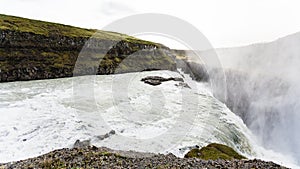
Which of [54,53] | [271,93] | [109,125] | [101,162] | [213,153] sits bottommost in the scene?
[109,125]

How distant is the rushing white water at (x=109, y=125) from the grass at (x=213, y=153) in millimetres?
930

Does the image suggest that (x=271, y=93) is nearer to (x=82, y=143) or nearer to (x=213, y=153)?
(x=213, y=153)

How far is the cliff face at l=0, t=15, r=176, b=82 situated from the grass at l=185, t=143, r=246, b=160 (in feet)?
135

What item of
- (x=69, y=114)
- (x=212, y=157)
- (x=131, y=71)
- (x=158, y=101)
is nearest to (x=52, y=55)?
(x=131, y=71)

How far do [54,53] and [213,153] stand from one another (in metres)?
51.2

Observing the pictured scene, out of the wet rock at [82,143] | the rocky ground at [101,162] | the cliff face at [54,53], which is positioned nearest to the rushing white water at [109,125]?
the wet rock at [82,143]

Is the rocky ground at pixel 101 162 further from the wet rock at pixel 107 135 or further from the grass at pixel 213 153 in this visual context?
the wet rock at pixel 107 135

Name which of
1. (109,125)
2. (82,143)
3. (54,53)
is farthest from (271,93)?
(54,53)

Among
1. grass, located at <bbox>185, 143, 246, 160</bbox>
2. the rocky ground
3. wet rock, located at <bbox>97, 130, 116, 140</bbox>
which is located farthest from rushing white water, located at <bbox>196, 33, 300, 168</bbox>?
wet rock, located at <bbox>97, 130, 116, 140</bbox>

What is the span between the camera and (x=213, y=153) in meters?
16.3

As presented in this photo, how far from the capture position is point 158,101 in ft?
108

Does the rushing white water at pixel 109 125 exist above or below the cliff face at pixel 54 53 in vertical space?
below

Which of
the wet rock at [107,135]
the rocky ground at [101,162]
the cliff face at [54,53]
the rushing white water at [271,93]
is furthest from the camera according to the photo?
the cliff face at [54,53]

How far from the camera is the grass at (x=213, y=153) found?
15609 millimetres
